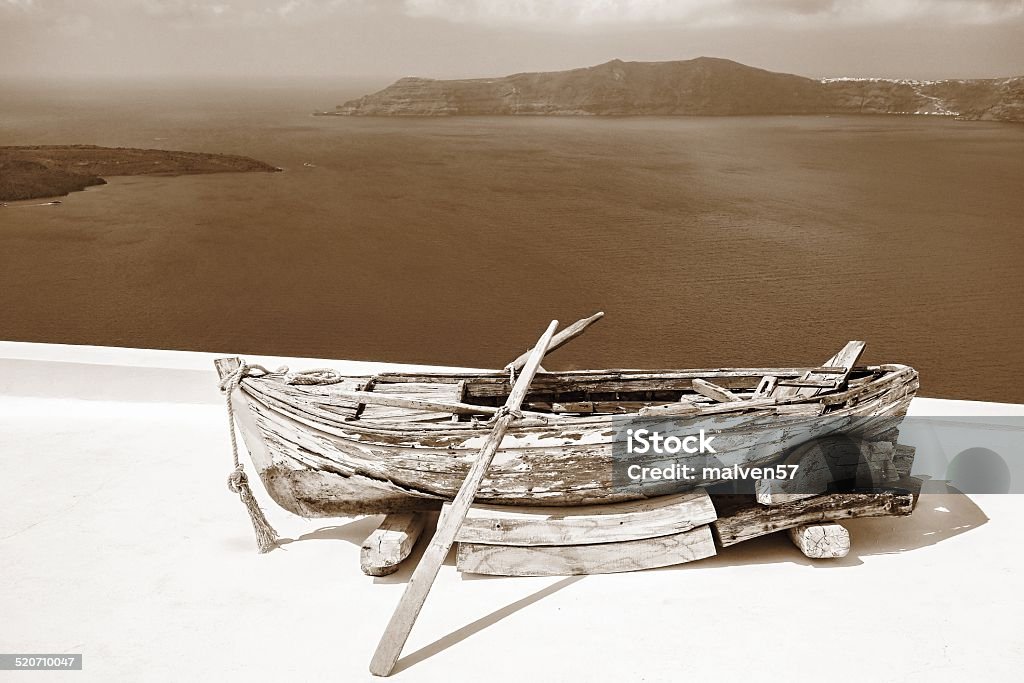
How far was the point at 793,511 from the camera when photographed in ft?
9.04

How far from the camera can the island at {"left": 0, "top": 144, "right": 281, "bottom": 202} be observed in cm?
527

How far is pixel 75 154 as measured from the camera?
5340 mm

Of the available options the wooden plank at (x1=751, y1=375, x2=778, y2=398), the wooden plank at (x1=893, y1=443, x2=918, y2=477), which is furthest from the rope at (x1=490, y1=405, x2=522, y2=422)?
the wooden plank at (x1=893, y1=443, x2=918, y2=477)

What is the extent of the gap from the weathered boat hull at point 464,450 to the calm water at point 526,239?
1.86m

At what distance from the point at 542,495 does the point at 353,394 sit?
0.70 meters

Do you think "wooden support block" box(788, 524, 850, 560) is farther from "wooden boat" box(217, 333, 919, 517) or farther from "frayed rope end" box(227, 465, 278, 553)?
"frayed rope end" box(227, 465, 278, 553)

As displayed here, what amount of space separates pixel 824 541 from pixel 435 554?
119cm

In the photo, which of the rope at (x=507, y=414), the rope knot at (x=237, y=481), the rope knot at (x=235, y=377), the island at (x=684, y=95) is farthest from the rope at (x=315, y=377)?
the island at (x=684, y=95)

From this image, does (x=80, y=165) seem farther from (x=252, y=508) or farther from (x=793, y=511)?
(x=793, y=511)

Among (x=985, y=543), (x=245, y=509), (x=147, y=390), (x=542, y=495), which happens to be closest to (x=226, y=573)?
(x=245, y=509)

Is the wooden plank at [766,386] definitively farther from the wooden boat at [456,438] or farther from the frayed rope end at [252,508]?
the frayed rope end at [252,508]

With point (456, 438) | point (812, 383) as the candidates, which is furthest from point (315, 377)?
point (812, 383)

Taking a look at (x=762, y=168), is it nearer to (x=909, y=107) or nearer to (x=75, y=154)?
(x=909, y=107)

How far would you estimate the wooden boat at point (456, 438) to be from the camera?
2.74m
